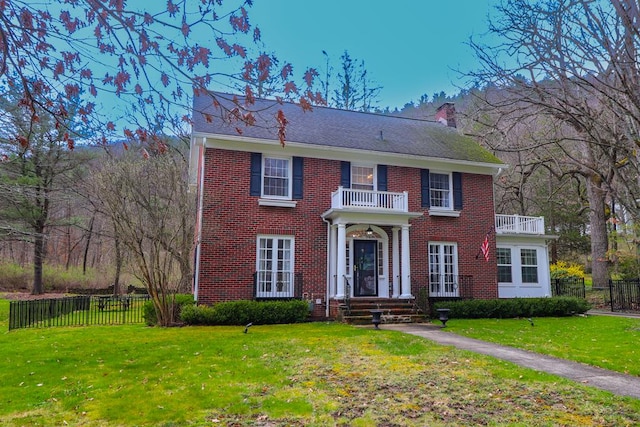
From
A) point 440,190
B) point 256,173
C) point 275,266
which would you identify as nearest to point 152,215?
point 256,173

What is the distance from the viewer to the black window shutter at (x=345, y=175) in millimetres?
16062

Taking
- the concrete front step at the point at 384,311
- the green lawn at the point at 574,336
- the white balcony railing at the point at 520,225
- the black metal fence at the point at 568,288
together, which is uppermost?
the white balcony railing at the point at 520,225

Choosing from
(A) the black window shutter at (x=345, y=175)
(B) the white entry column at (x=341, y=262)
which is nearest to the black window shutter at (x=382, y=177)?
(A) the black window shutter at (x=345, y=175)

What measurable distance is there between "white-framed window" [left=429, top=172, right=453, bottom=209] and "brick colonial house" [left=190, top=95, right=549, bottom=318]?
4 cm

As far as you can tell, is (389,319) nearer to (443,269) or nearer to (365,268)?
(365,268)

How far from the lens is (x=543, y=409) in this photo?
5039mm

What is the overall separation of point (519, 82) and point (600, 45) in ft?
3.19

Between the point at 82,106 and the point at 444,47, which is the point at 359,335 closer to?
the point at 444,47

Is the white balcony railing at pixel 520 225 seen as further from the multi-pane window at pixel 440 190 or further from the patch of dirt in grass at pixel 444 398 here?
the patch of dirt in grass at pixel 444 398

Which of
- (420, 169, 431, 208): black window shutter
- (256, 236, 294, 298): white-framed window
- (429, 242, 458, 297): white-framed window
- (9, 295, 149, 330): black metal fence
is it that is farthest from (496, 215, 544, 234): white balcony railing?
(9, 295, 149, 330): black metal fence

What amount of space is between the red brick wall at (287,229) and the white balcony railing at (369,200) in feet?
2.57

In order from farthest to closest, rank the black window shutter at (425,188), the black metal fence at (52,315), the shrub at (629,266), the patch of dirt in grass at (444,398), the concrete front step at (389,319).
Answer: the shrub at (629,266), the black window shutter at (425,188), the concrete front step at (389,319), the black metal fence at (52,315), the patch of dirt in grass at (444,398)

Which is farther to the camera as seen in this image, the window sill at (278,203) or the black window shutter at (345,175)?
the black window shutter at (345,175)

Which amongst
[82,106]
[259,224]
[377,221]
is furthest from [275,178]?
[82,106]
